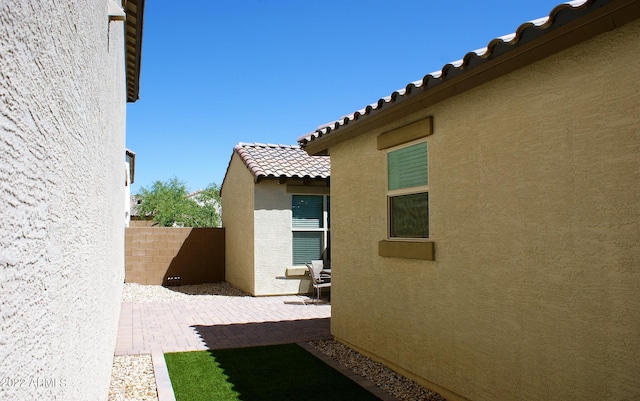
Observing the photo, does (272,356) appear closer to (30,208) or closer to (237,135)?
(30,208)

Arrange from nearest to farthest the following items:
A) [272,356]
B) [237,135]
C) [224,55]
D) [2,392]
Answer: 1. [2,392]
2. [272,356]
3. [224,55]
4. [237,135]

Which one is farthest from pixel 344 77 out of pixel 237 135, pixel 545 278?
pixel 237 135

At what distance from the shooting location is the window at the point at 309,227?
51.6 feet

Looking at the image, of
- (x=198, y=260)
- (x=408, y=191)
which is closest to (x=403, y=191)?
(x=408, y=191)

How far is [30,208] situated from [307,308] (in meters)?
12.0

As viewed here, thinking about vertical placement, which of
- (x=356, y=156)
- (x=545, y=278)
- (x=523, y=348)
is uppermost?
(x=356, y=156)

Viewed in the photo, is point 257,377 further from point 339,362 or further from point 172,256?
point 172,256

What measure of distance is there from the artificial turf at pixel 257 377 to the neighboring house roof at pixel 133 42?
5186mm

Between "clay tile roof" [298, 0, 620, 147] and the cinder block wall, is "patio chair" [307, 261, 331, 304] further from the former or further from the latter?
"clay tile roof" [298, 0, 620, 147]

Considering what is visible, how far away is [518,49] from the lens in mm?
4512

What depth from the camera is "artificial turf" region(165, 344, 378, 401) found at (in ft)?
20.1

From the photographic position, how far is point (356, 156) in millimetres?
8070

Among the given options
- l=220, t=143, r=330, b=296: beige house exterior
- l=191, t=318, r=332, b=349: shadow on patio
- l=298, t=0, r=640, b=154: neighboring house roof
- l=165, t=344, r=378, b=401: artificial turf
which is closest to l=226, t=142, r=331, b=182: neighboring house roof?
l=220, t=143, r=330, b=296: beige house exterior

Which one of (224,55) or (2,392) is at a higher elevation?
(224,55)
